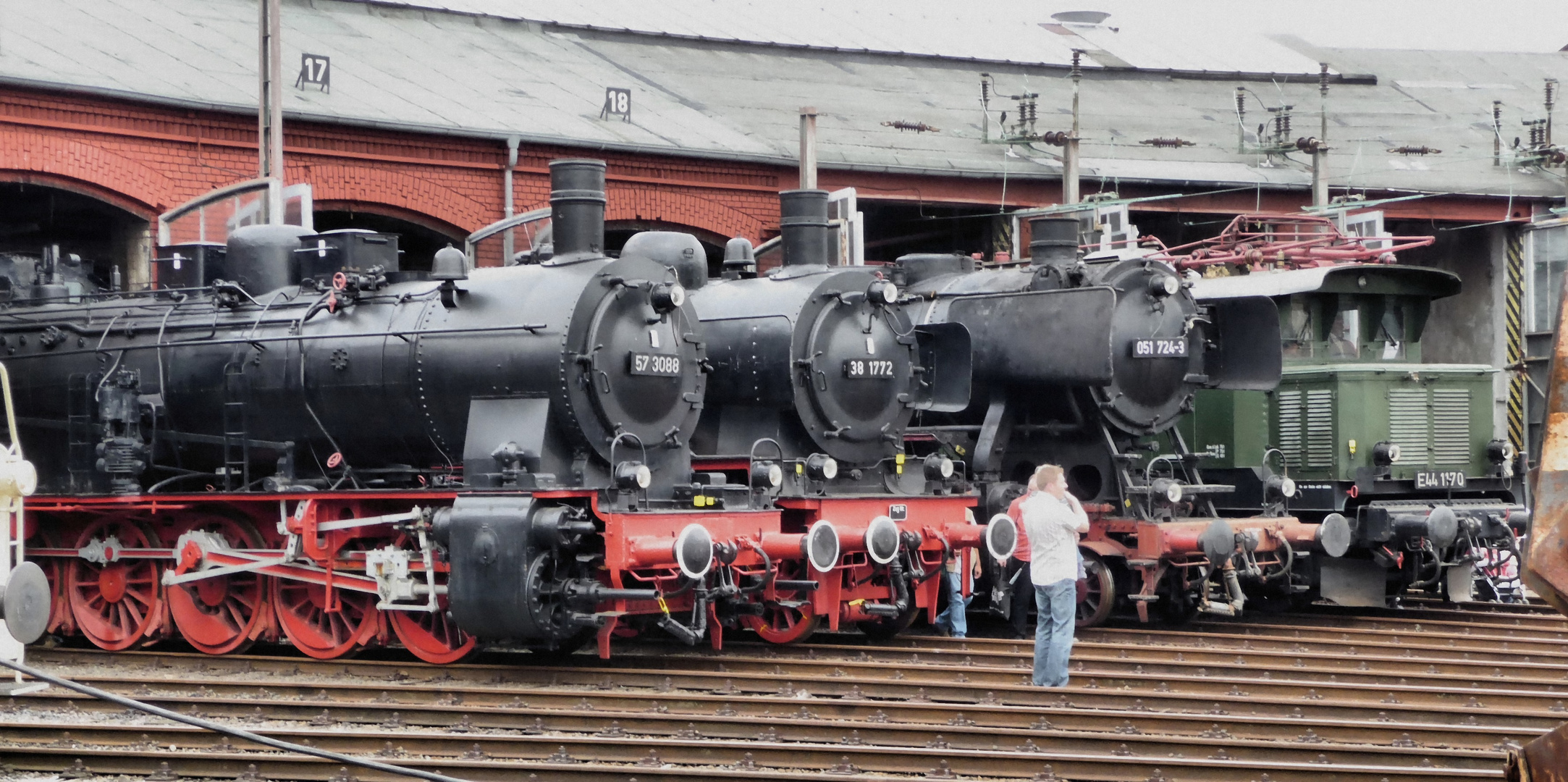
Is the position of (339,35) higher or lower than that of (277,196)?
higher

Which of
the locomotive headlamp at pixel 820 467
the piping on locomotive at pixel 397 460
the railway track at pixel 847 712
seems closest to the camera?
the railway track at pixel 847 712

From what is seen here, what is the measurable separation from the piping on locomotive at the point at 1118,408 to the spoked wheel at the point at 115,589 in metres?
6.05

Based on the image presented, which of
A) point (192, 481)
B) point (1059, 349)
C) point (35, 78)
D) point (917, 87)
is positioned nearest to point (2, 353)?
point (192, 481)

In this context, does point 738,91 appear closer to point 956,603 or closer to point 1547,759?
point 956,603

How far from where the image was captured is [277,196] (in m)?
15.6

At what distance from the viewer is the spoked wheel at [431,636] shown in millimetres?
11617

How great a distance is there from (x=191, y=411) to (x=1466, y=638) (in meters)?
9.49

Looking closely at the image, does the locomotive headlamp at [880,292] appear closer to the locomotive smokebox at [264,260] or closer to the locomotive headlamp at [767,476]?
the locomotive headlamp at [767,476]

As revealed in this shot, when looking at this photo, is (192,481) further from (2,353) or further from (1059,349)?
(1059,349)

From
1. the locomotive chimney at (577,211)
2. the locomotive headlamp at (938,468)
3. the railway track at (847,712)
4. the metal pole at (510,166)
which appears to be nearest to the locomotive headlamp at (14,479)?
the railway track at (847,712)

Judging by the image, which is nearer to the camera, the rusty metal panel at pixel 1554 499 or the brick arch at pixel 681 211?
the rusty metal panel at pixel 1554 499

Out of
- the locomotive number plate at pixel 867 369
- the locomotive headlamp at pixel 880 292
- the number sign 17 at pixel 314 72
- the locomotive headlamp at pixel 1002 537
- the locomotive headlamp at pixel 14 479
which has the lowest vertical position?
the locomotive headlamp at pixel 1002 537

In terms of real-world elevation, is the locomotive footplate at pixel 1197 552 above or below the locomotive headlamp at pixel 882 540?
below

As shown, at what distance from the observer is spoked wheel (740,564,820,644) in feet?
41.7
